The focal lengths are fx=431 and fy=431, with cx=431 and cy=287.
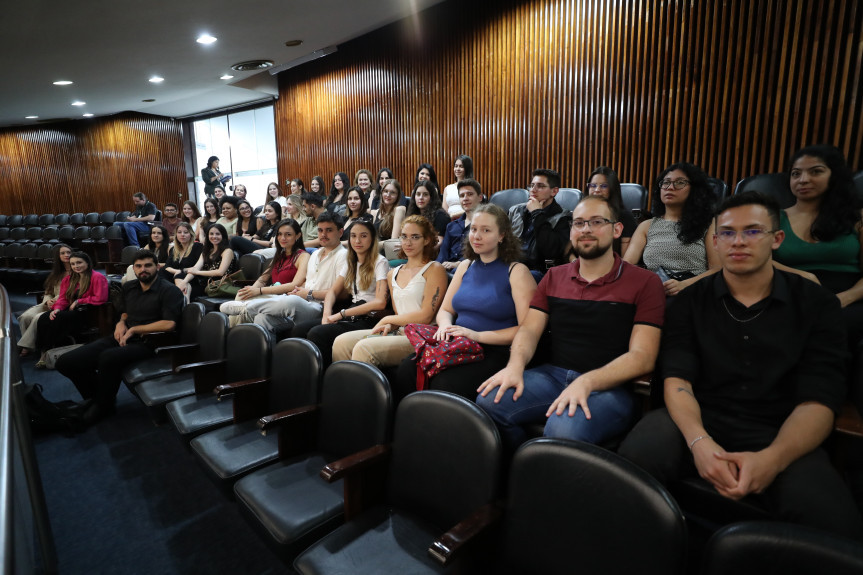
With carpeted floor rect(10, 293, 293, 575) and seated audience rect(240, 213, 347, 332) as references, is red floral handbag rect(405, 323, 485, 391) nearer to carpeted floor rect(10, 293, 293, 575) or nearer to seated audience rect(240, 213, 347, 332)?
carpeted floor rect(10, 293, 293, 575)

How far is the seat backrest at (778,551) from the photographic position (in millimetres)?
733

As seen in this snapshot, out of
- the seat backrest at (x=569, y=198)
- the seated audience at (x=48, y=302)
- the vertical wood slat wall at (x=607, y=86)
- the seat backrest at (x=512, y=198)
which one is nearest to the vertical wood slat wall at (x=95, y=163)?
the vertical wood slat wall at (x=607, y=86)

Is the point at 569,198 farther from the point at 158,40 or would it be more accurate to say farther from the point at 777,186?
the point at 158,40

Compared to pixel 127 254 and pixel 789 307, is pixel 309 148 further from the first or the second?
pixel 789 307

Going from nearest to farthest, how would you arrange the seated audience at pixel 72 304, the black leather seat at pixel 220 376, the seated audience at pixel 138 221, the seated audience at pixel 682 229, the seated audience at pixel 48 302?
the black leather seat at pixel 220 376 → the seated audience at pixel 682 229 → the seated audience at pixel 72 304 → the seated audience at pixel 48 302 → the seated audience at pixel 138 221

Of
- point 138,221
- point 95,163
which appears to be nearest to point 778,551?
point 138,221

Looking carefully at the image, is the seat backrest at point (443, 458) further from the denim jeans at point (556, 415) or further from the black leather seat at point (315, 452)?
the denim jeans at point (556, 415)

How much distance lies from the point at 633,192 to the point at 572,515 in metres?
3.14

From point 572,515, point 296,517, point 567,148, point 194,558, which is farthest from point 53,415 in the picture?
point 567,148

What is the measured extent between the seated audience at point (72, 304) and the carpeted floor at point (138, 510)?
1.77 metres

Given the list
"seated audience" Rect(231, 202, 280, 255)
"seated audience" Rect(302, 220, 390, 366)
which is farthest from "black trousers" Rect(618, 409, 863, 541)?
"seated audience" Rect(231, 202, 280, 255)

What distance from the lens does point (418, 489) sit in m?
1.37

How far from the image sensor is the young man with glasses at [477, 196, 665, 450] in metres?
1.47

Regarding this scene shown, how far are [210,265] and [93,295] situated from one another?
106 centimetres
